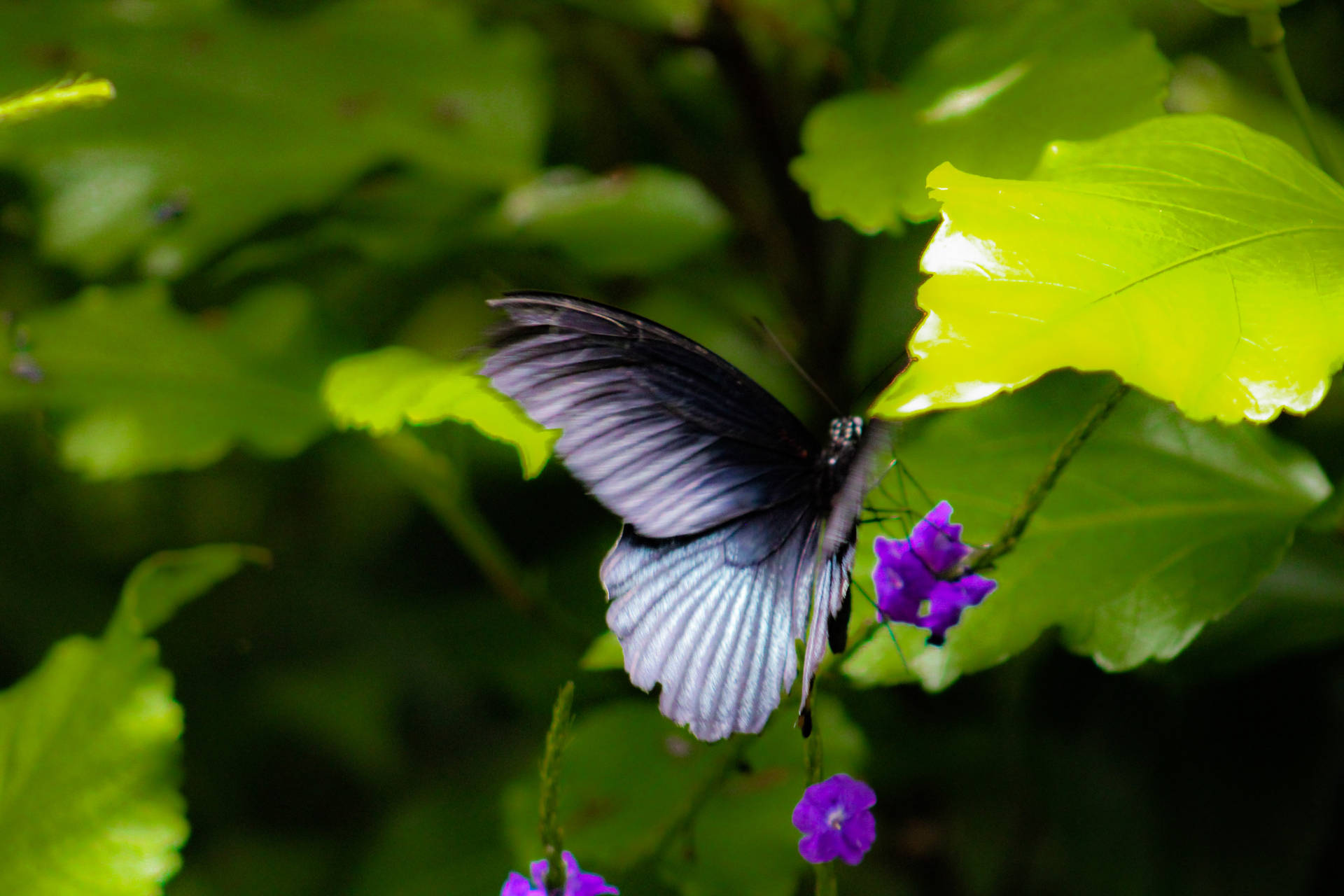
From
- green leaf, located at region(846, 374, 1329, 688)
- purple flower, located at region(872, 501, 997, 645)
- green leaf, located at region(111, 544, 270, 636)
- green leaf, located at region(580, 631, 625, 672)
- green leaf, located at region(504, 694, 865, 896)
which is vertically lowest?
green leaf, located at region(504, 694, 865, 896)

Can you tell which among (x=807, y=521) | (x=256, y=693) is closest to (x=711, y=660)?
(x=807, y=521)

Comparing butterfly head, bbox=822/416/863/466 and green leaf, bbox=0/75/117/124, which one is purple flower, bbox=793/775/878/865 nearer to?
butterfly head, bbox=822/416/863/466

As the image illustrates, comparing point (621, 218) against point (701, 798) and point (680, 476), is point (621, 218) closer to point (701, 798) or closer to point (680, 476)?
point (680, 476)

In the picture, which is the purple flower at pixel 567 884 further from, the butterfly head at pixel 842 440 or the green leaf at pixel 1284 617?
the green leaf at pixel 1284 617

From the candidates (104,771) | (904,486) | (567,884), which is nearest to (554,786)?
(567,884)

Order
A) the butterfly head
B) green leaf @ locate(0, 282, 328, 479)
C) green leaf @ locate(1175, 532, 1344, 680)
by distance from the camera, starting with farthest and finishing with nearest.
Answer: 1. green leaf @ locate(0, 282, 328, 479)
2. green leaf @ locate(1175, 532, 1344, 680)
3. the butterfly head

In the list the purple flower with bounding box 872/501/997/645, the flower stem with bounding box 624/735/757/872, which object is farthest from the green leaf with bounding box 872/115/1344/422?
the flower stem with bounding box 624/735/757/872
